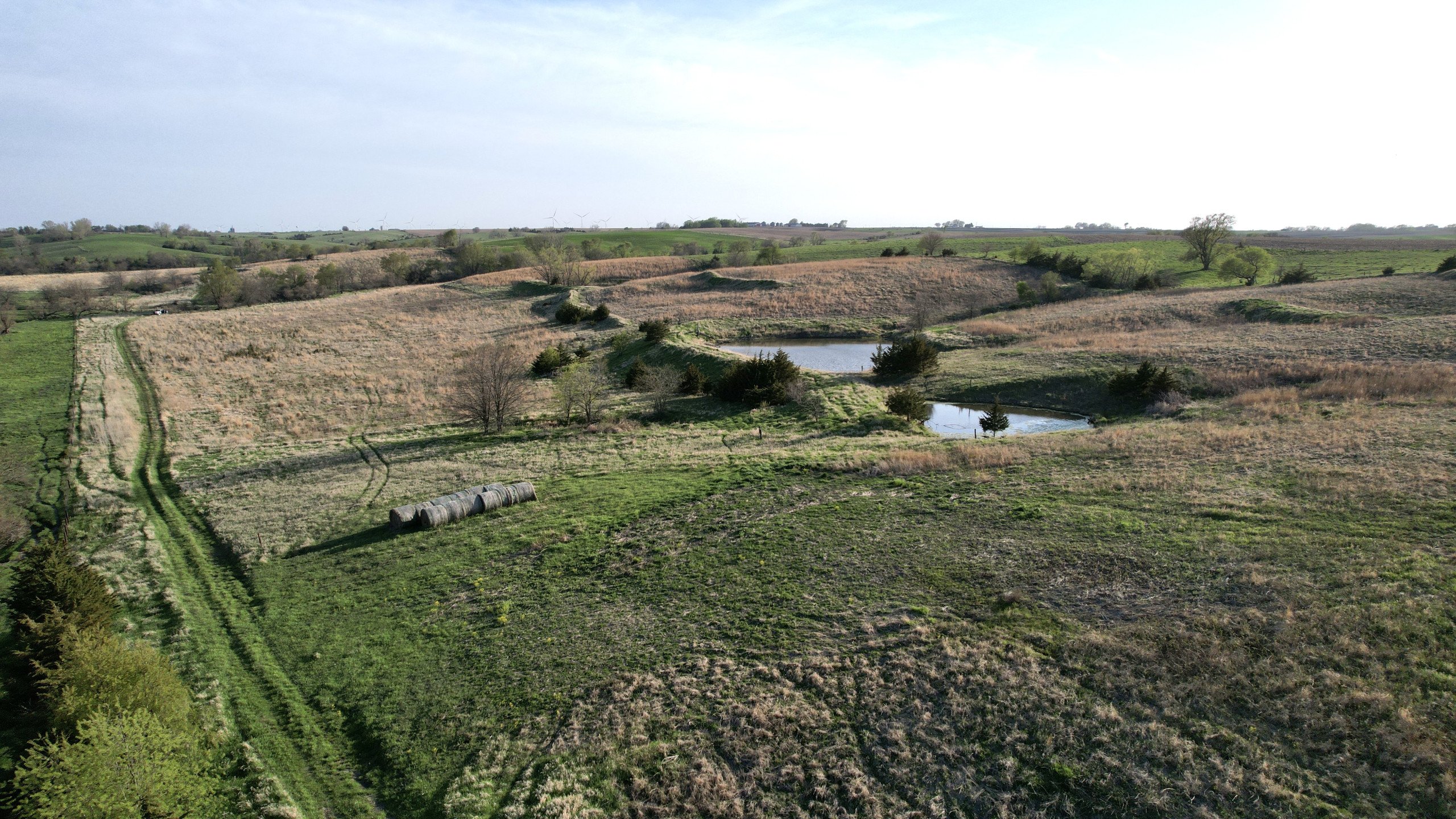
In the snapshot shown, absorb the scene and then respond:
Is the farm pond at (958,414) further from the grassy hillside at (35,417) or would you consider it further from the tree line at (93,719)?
the grassy hillside at (35,417)

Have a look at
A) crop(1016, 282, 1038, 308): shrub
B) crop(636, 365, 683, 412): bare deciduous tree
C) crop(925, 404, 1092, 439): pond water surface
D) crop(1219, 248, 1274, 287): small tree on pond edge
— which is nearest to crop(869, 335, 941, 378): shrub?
crop(925, 404, 1092, 439): pond water surface

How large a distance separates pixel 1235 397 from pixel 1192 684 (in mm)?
22119

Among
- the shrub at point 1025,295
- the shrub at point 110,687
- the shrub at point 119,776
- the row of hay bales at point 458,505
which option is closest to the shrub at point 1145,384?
the row of hay bales at point 458,505

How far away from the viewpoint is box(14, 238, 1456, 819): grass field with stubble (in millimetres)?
9211

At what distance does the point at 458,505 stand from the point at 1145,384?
28.3 meters

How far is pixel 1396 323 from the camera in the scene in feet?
113

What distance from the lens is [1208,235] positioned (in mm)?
70625

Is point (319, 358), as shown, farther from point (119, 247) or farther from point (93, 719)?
point (119, 247)

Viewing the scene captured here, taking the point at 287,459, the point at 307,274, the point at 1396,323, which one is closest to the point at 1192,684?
the point at 287,459

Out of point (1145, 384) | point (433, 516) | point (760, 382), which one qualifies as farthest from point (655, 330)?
point (1145, 384)

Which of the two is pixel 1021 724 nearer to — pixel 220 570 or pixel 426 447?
pixel 220 570

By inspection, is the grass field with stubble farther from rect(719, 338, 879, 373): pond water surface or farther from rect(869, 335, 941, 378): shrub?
rect(719, 338, 879, 373): pond water surface

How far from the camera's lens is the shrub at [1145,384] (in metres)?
28.7

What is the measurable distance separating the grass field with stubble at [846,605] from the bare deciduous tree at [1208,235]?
46511mm
